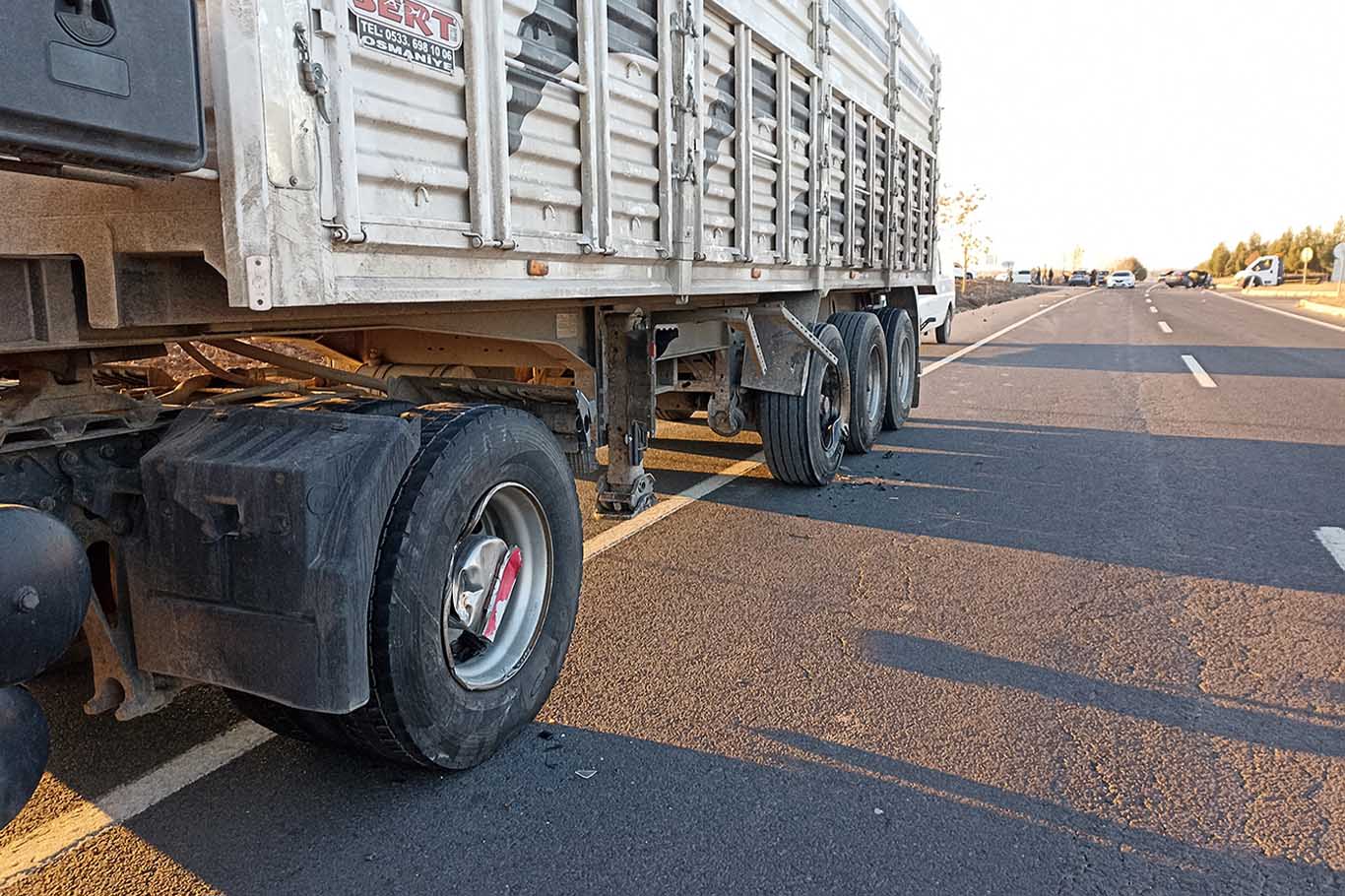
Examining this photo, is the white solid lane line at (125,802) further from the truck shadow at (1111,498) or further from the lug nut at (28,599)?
the truck shadow at (1111,498)

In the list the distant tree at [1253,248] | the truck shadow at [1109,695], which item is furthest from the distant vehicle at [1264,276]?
Result: the truck shadow at [1109,695]

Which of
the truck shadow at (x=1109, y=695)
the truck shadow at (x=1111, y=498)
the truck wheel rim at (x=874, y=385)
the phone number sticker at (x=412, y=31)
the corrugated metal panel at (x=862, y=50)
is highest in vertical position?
the corrugated metal panel at (x=862, y=50)

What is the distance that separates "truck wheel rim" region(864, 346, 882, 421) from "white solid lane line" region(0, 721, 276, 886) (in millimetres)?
5946

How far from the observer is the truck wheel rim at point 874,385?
830cm

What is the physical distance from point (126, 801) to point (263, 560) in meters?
1.05

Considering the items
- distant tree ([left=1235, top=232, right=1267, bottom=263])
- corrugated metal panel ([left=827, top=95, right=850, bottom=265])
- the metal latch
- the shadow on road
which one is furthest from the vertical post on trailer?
distant tree ([left=1235, top=232, right=1267, bottom=263])

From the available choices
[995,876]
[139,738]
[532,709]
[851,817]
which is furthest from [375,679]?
[995,876]

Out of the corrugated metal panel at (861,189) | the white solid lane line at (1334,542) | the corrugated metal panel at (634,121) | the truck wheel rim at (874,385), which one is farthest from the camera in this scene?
the truck wheel rim at (874,385)

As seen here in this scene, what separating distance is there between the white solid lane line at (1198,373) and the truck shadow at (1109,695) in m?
10.4

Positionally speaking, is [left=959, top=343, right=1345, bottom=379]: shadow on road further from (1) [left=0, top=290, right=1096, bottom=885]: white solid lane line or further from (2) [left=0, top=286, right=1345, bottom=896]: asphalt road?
(1) [left=0, top=290, right=1096, bottom=885]: white solid lane line

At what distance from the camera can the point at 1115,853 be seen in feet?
8.86

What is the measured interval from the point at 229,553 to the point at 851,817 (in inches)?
73.7

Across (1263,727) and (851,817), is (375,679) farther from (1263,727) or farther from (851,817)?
(1263,727)

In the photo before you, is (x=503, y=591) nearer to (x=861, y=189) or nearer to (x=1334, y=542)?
(x=1334, y=542)
